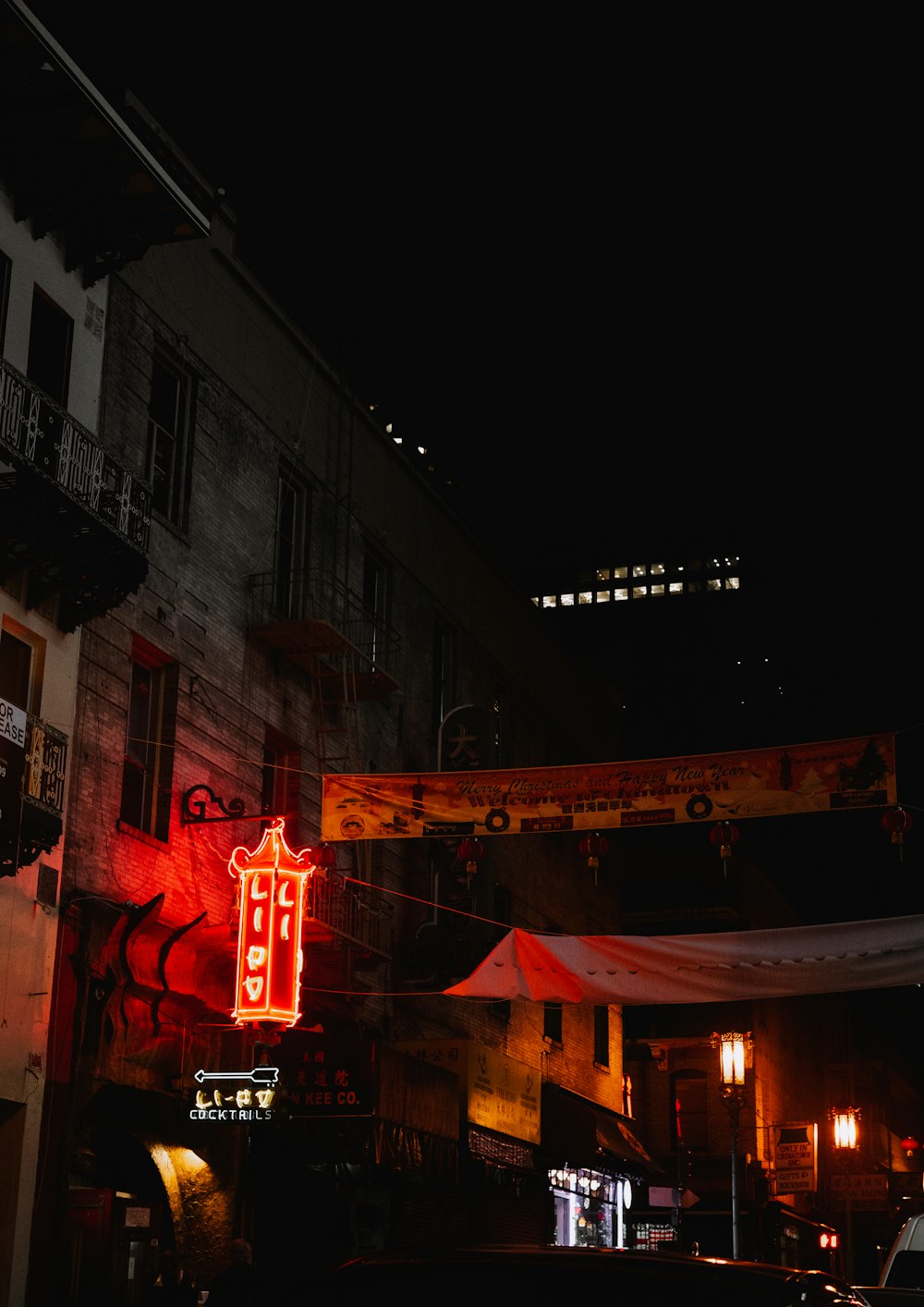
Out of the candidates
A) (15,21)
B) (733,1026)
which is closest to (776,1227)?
(733,1026)

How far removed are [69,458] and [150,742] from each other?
4.16 metres

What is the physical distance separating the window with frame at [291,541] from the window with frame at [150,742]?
3.53m

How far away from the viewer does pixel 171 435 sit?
2195 centimetres

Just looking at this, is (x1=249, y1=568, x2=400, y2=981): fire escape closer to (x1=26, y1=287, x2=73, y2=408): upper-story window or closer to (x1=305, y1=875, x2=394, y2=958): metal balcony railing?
(x1=305, y1=875, x2=394, y2=958): metal balcony railing

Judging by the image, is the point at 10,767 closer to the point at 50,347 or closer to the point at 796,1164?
the point at 50,347

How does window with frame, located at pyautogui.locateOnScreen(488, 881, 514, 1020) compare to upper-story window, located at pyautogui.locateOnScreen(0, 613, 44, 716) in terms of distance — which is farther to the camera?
window with frame, located at pyautogui.locateOnScreen(488, 881, 514, 1020)

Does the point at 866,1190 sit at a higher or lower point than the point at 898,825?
lower

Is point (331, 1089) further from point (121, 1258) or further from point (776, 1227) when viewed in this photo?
point (776, 1227)

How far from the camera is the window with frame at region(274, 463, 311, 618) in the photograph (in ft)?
80.7

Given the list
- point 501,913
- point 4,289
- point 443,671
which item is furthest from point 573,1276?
point 501,913

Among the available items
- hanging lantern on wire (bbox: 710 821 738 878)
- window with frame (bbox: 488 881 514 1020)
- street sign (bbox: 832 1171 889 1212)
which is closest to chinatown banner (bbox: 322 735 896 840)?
hanging lantern on wire (bbox: 710 821 738 878)

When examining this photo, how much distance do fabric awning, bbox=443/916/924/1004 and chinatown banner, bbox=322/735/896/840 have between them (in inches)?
69.6

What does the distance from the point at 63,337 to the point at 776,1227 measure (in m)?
37.6

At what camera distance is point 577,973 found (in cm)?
1817
